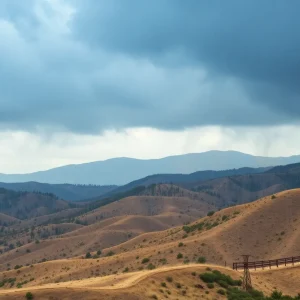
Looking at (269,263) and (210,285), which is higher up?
(269,263)

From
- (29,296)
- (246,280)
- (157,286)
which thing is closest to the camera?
(29,296)

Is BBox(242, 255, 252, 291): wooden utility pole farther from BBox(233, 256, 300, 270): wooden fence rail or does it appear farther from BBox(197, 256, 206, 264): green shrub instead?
BBox(197, 256, 206, 264): green shrub

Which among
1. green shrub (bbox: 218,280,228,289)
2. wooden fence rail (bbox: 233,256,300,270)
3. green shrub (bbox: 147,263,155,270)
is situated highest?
wooden fence rail (bbox: 233,256,300,270)

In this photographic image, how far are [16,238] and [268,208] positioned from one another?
379ft

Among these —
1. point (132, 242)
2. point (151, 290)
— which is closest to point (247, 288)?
point (151, 290)

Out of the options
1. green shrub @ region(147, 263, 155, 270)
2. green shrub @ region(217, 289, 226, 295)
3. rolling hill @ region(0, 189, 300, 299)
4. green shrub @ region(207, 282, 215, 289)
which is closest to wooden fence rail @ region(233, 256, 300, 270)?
rolling hill @ region(0, 189, 300, 299)

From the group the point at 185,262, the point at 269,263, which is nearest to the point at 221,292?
the point at 269,263

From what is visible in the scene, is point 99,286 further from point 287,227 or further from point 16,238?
point 16,238

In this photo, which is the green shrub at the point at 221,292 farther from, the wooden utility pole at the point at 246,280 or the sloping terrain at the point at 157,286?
the wooden utility pole at the point at 246,280

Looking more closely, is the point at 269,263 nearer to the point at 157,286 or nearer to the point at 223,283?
the point at 223,283

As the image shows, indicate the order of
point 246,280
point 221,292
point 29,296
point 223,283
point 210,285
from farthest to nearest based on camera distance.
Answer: point 246,280, point 223,283, point 210,285, point 221,292, point 29,296

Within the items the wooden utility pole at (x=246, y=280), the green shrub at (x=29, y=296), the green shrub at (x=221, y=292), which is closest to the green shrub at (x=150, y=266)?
the wooden utility pole at (x=246, y=280)

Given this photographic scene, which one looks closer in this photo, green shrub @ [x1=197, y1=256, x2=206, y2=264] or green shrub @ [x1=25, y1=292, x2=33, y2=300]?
green shrub @ [x1=25, y1=292, x2=33, y2=300]

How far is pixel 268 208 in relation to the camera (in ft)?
295
